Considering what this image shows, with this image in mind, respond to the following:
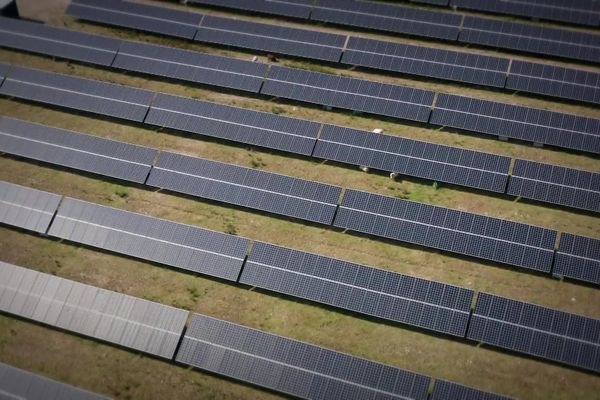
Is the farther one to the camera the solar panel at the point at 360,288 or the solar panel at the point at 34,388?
the solar panel at the point at 360,288

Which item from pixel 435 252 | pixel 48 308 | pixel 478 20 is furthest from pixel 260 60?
pixel 48 308

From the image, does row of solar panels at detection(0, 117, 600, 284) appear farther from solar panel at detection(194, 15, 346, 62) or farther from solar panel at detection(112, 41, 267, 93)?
solar panel at detection(194, 15, 346, 62)

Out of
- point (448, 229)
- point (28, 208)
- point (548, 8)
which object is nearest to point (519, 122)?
point (448, 229)

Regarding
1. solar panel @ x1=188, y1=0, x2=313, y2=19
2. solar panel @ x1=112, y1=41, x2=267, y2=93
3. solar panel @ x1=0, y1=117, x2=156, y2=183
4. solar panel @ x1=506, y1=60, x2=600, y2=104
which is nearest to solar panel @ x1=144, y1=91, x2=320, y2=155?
solar panel @ x1=112, y1=41, x2=267, y2=93

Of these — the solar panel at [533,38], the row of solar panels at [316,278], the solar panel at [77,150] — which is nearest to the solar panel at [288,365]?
the row of solar panels at [316,278]

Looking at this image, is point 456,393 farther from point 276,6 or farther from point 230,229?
point 276,6

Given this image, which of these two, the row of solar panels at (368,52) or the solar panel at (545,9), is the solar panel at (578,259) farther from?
the solar panel at (545,9)

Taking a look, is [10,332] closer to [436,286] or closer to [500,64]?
[436,286]
